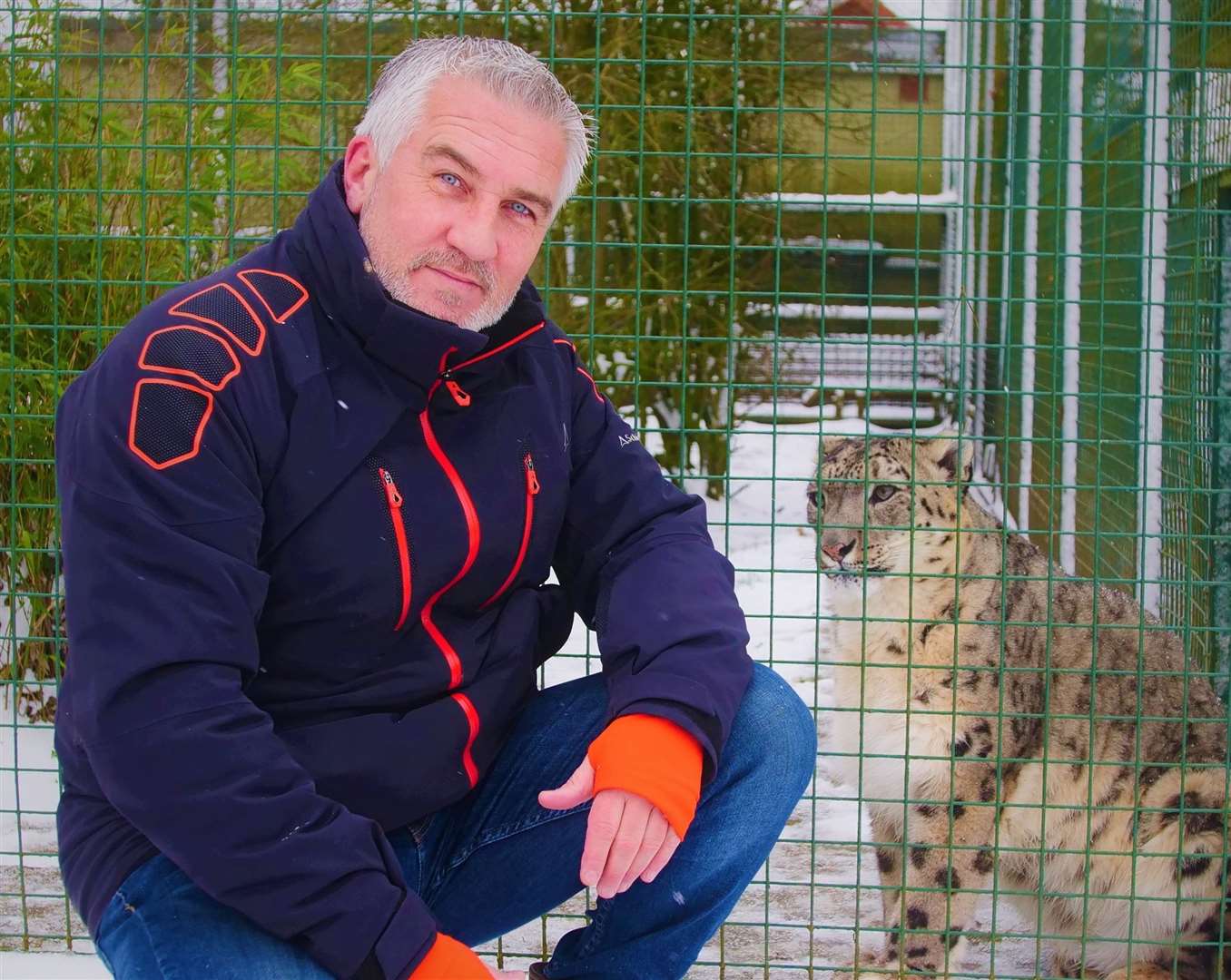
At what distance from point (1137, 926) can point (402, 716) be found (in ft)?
7.28

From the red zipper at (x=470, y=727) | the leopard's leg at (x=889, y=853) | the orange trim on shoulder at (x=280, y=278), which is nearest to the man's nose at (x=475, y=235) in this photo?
the orange trim on shoulder at (x=280, y=278)

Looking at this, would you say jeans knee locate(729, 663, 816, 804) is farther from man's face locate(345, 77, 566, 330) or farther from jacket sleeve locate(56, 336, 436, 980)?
man's face locate(345, 77, 566, 330)

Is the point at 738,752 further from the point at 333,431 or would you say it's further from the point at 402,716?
the point at 333,431

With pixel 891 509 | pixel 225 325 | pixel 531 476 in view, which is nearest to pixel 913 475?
pixel 891 509

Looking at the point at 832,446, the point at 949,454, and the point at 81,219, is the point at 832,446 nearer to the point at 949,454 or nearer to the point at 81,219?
the point at 949,454

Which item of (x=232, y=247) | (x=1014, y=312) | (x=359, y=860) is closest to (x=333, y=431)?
(x=359, y=860)

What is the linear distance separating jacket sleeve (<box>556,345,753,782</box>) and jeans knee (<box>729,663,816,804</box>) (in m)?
0.06

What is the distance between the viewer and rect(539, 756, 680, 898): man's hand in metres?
2.02

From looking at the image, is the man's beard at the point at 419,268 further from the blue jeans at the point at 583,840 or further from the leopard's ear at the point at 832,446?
the leopard's ear at the point at 832,446

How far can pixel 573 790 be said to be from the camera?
2104mm

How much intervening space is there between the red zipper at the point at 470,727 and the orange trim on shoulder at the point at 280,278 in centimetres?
63

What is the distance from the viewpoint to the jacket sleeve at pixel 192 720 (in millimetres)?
1758

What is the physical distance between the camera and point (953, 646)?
11.3 ft

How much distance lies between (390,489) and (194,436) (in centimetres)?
31
